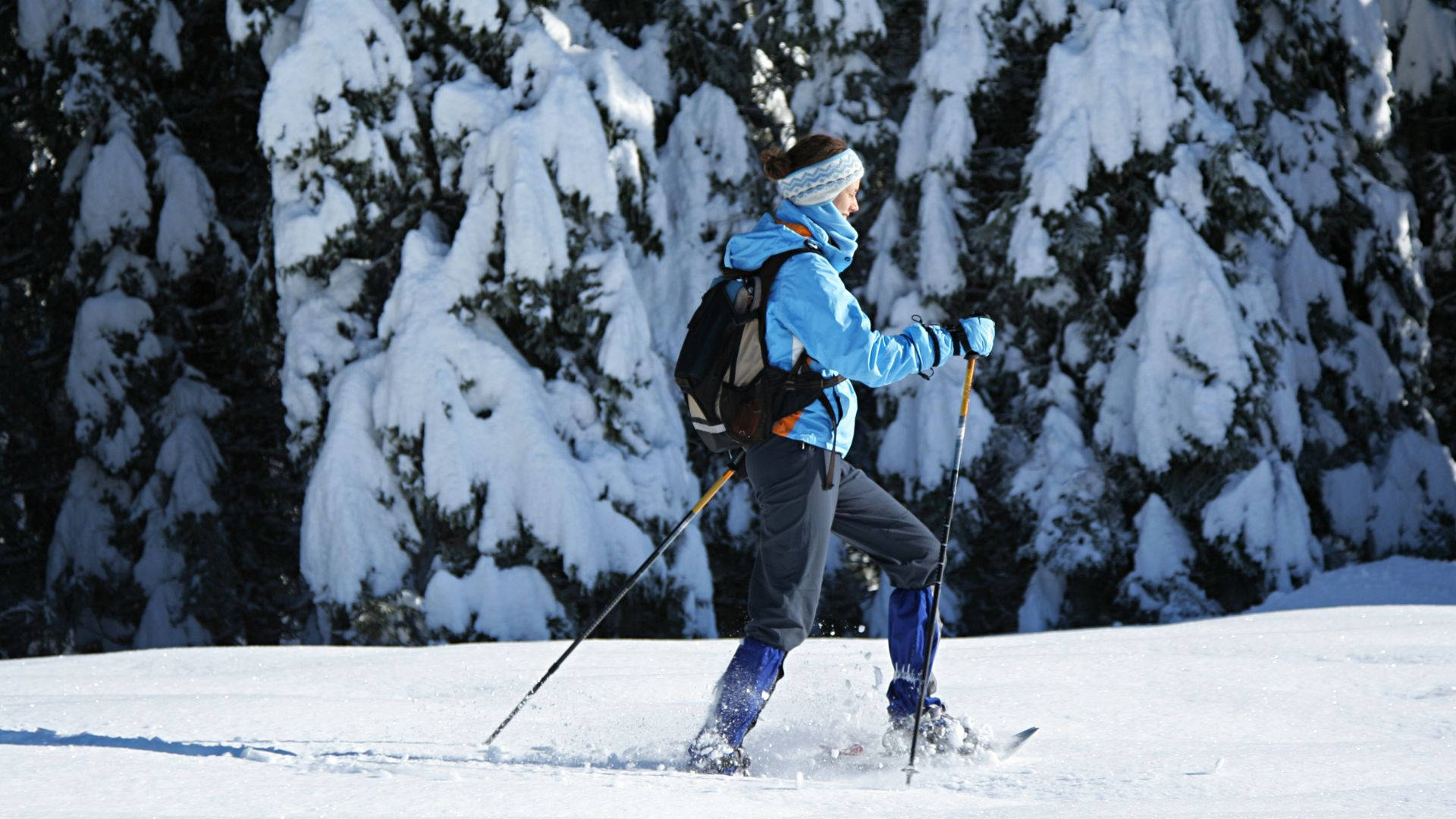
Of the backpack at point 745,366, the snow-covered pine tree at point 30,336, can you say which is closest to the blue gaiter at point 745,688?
the backpack at point 745,366

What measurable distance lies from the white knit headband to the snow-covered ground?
1525 mm

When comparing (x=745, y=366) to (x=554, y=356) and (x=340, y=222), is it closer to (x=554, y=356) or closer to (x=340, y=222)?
(x=554, y=356)

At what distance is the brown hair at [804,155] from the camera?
3.67m

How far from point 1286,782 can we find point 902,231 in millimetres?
7137

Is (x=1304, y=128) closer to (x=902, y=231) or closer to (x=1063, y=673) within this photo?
(x=902, y=231)

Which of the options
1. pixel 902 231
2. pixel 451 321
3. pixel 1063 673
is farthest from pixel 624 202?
pixel 1063 673

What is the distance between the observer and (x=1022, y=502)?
9430mm

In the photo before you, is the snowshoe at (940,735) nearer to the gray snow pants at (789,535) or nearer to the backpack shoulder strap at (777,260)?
the gray snow pants at (789,535)

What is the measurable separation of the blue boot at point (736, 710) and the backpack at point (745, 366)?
599 millimetres

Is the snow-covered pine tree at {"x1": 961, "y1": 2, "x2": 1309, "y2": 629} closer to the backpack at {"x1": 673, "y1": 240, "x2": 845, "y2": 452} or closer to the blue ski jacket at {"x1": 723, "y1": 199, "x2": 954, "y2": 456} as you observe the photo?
the blue ski jacket at {"x1": 723, "y1": 199, "x2": 954, "y2": 456}

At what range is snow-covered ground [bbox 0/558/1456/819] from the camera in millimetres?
2982

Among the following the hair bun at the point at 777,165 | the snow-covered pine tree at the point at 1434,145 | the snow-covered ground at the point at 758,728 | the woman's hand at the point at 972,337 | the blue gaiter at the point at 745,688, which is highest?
the snow-covered pine tree at the point at 1434,145

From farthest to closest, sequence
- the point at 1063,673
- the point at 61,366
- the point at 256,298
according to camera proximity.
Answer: the point at 61,366
the point at 256,298
the point at 1063,673

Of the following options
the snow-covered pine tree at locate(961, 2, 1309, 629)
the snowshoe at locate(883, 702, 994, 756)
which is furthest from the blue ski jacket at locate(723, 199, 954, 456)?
the snow-covered pine tree at locate(961, 2, 1309, 629)
